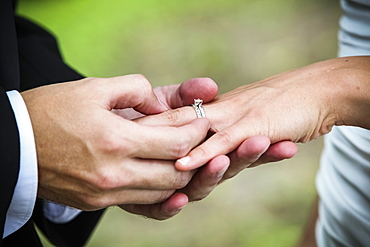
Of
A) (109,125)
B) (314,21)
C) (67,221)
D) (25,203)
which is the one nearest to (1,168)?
(25,203)

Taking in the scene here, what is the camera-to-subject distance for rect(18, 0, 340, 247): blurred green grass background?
8.44ft

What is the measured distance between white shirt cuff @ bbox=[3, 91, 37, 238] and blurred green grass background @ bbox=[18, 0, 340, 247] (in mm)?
1603

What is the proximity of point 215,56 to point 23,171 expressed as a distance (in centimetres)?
295

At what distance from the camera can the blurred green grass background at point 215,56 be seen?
2.57 meters

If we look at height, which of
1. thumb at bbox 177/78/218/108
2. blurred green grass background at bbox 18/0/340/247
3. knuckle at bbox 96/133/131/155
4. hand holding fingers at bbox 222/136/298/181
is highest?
knuckle at bbox 96/133/131/155

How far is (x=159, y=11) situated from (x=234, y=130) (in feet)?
11.4

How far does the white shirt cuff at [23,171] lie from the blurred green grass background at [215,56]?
1.60 m

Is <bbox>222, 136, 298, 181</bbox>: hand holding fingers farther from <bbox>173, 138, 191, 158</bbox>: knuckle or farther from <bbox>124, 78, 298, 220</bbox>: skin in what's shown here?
<bbox>173, 138, 191, 158</bbox>: knuckle

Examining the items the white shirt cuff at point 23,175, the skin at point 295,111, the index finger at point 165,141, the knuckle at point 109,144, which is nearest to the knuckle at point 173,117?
the skin at point 295,111

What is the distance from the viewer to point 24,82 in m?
1.37

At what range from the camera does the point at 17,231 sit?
44.8 inches

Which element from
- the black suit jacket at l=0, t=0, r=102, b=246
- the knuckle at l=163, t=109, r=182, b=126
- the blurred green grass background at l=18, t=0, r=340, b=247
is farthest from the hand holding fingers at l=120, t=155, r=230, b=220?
the blurred green grass background at l=18, t=0, r=340, b=247

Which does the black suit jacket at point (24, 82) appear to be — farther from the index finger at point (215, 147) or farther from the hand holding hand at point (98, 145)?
the index finger at point (215, 147)

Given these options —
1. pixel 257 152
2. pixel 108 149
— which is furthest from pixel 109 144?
pixel 257 152
